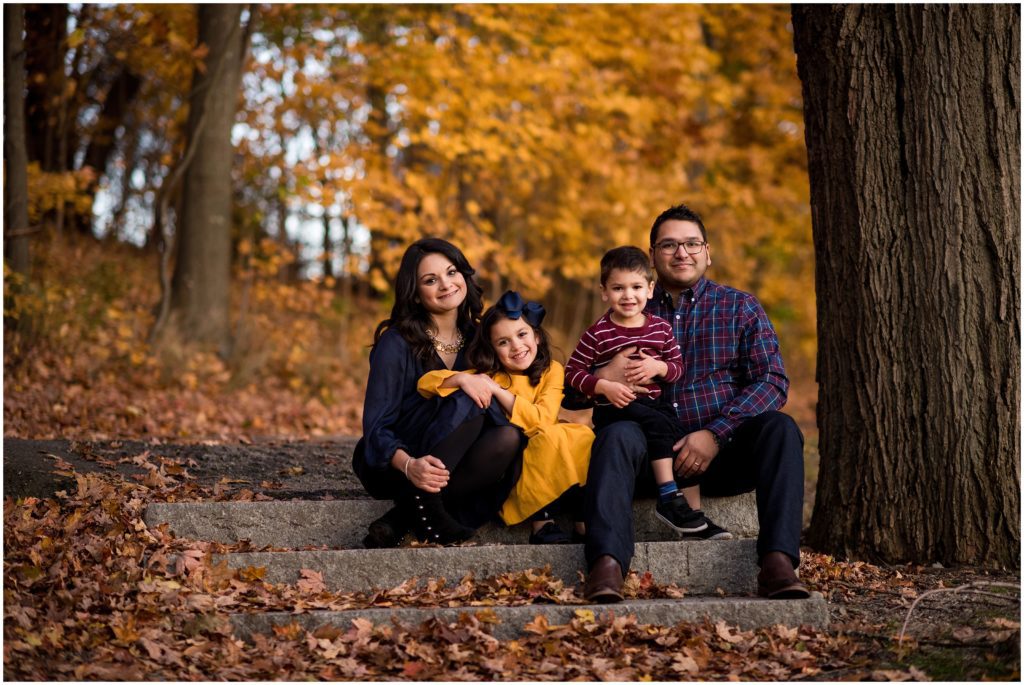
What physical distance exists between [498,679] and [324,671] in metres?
0.63

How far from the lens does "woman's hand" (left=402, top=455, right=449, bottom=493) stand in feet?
14.5

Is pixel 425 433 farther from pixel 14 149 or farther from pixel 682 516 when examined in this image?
pixel 14 149

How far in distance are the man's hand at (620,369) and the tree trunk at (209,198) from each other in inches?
288

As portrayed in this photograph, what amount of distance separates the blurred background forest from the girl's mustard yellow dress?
430cm

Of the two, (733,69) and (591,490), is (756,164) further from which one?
(591,490)

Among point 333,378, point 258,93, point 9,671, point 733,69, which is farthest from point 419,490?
point 733,69

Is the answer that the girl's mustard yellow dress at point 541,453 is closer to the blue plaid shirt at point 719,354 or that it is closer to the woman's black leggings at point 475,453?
the woman's black leggings at point 475,453

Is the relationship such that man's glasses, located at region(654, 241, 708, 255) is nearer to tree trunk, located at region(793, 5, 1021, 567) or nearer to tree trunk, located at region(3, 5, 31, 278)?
tree trunk, located at region(793, 5, 1021, 567)

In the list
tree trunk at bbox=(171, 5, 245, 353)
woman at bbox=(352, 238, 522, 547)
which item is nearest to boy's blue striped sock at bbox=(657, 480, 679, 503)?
woman at bbox=(352, 238, 522, 547)

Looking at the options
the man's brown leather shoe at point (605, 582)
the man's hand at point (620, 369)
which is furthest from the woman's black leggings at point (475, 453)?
the man's brown leather shoe at point (605, 582)

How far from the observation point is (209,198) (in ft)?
36.8

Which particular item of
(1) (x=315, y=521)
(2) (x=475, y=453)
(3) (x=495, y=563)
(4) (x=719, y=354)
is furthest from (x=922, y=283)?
(1) (x=315, y=521)

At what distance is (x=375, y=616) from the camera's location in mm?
4004

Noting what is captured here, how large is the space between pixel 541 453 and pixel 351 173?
25.8 ft
